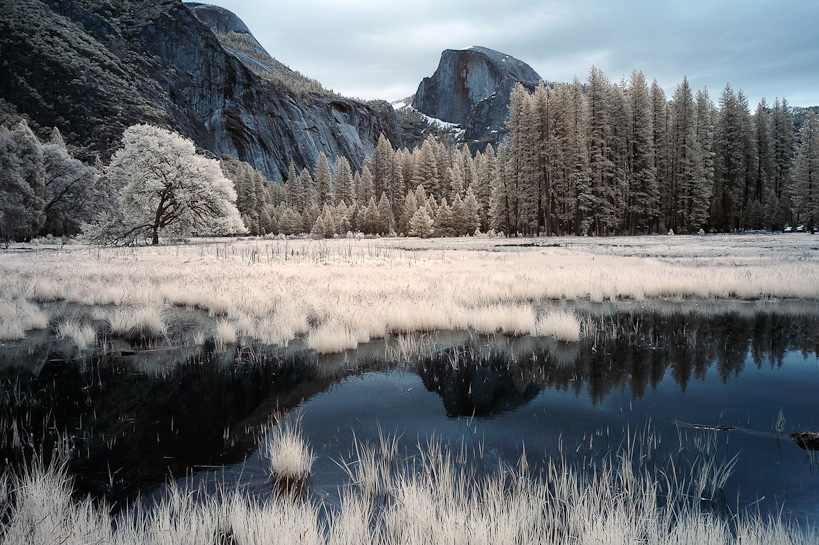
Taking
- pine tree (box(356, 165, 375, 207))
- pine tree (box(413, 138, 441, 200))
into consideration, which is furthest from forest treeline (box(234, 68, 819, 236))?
pine tree (box(356, 165, 375, 207))

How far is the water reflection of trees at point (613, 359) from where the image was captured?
718 centimetres

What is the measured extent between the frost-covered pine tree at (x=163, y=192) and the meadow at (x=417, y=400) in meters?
17.9

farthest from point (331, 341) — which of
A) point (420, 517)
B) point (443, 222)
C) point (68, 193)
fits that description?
point (443, 222)

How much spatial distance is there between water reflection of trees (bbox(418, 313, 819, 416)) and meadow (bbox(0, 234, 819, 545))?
0.06 meters

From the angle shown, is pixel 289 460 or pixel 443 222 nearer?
pixel 289 460

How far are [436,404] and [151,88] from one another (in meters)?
128

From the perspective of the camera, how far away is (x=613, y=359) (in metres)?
8.66

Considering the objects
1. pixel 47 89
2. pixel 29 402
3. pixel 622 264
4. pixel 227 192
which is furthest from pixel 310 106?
pixel 29 402

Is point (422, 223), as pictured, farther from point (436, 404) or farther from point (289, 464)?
point (289, 464)

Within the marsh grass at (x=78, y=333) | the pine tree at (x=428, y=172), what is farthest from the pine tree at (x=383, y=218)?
the marsh grass at (x=78, y=333)

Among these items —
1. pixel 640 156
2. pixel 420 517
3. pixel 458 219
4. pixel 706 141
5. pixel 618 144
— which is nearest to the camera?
pixel 420 517

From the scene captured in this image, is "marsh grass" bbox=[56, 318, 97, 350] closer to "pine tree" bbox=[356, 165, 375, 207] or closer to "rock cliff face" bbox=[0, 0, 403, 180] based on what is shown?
"pine tree" bbox=[356, 165, 375, 207]

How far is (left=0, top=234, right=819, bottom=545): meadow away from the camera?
3.54 m

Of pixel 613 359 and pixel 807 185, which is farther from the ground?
pixel 807 185
